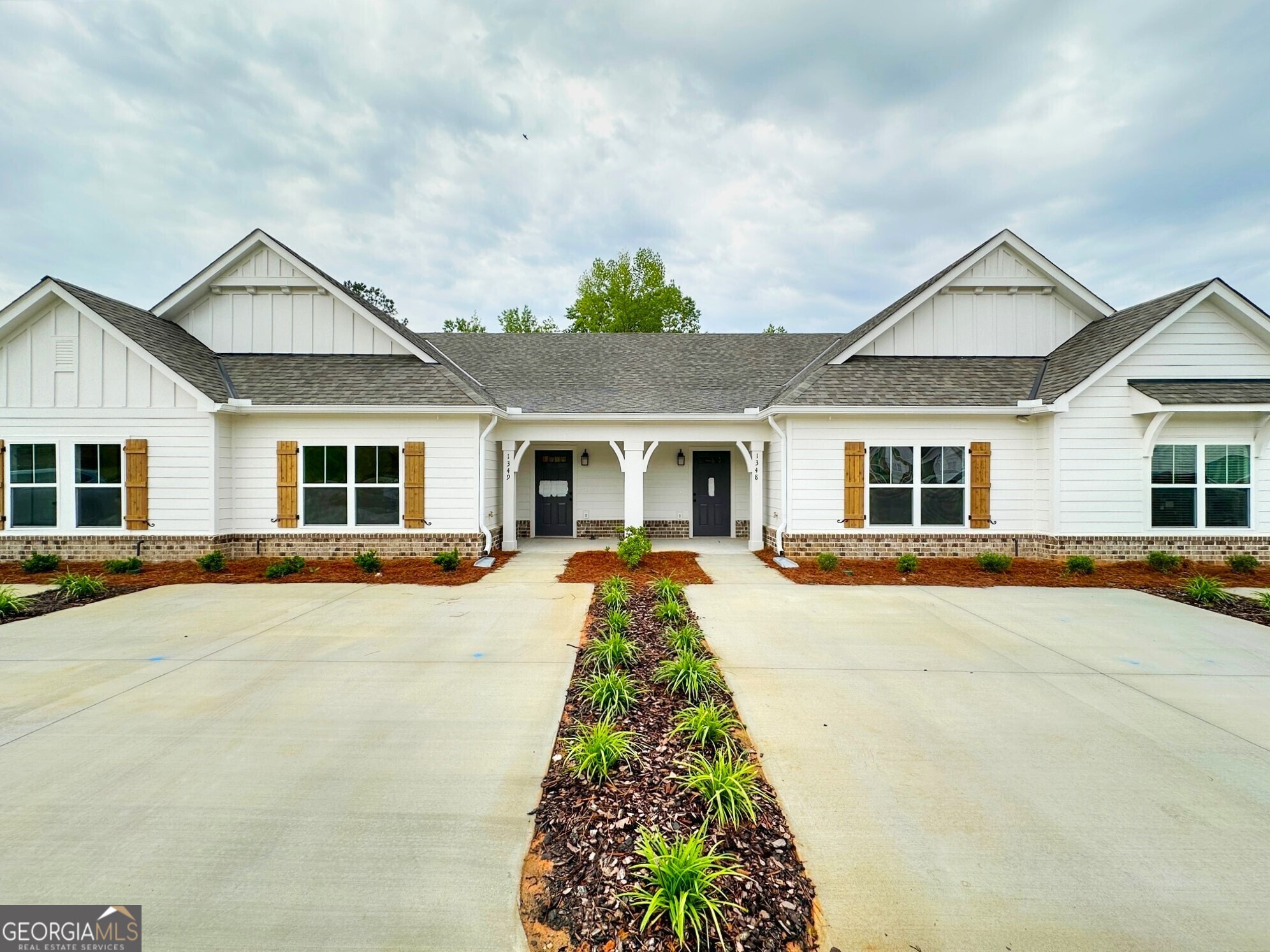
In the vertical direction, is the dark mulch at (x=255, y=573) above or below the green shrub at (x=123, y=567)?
below

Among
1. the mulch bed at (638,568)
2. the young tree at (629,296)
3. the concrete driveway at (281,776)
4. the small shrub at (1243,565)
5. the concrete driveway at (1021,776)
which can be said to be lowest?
the concrete driveway at (1021,776)

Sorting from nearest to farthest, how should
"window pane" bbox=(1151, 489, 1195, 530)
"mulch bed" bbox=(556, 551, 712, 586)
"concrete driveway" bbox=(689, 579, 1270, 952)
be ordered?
"concrete driveway" bbox=(689, 579, 1270, 952), "mulch bed" bbox=(556, 551, 712, 586), "window pane" bbox=(1151, 489, 1195, 530)

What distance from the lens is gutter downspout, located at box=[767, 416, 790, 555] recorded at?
1020cm

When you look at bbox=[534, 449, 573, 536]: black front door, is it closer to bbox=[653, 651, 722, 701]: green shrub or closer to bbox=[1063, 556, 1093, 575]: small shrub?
bbox=[653, 651, 722, 701]: green shrub

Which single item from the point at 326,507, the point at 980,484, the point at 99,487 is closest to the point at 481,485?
the point at 326,507

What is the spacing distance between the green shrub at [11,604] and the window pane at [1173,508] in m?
17.2

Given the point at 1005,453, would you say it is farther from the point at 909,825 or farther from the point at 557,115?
the point at 557,115

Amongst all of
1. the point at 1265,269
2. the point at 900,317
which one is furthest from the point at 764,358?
the point at 1265,269

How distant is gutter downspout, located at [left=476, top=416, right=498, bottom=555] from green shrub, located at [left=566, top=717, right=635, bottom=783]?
7.37m

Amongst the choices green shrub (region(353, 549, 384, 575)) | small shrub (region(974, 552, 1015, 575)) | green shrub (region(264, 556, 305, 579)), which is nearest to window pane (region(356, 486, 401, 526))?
green shrub (region(353, 549, 384, 575))

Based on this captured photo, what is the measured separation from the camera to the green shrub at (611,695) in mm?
3779

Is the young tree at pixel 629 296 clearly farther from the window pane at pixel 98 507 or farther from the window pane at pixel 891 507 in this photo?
the window pane at pixel 98 507

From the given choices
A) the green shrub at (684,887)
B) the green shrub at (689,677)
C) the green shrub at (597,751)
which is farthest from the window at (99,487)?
the green shrub at (684,887)

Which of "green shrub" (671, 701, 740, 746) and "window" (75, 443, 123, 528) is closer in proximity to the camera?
"green shrub" (671, 701, 740, 746)
